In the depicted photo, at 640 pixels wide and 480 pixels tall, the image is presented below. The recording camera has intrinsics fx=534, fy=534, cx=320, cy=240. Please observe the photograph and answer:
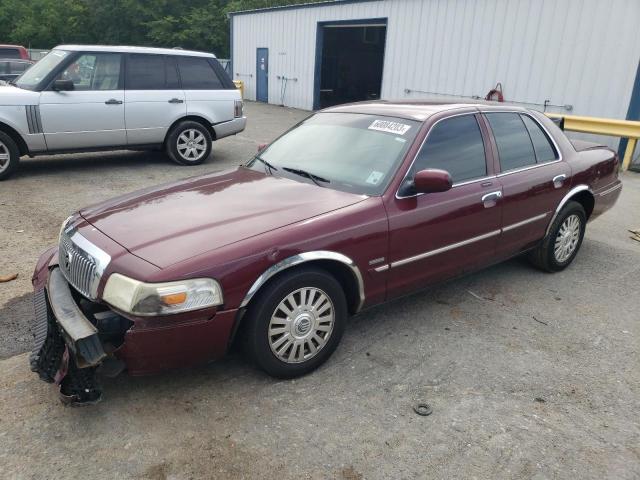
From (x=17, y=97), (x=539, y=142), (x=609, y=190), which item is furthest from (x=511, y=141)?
(x=17, y=97)

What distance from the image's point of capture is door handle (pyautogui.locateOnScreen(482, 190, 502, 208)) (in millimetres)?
4012

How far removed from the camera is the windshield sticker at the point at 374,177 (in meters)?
3.58

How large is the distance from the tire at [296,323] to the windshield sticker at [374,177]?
2.49 feet

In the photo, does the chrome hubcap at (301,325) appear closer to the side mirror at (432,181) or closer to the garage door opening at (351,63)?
the side mirror at (432,181)

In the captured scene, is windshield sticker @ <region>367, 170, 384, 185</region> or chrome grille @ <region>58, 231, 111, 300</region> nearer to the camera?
chrome grille @ <region>58, 231, 111, 300</region>

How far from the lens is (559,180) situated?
4.68 meters

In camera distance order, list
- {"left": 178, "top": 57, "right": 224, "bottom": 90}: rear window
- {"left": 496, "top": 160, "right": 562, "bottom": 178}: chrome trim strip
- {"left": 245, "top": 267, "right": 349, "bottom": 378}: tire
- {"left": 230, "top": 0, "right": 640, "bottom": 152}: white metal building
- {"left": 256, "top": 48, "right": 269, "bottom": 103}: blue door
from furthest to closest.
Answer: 1. {"left": 256, "top": 48, "right": 269, "bottom": 103}: blue door
2. {"left": 230, "top": 0, "right": 640, "bottom": 152}: white metal building
3. {"left": 178, "top": 57, "right": 224, "bottom": 90}: rear window
4. {"left": 496, "top": 160, "right": 562, "bottom": 178}: chrome trim strip
5. {"left": 245, "top": 267, "right": 349, "bottom": 378}: tire

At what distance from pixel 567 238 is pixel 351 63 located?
2005 cm

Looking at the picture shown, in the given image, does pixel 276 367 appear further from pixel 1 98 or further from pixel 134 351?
pixel 1 98

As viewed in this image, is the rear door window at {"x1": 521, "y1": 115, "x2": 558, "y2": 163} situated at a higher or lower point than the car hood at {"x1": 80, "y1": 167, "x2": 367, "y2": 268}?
higher

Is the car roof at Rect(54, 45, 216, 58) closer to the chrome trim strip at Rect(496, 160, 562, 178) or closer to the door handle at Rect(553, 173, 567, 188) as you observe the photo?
the chrome trim strip at Rect(496, 160, 562, 178)

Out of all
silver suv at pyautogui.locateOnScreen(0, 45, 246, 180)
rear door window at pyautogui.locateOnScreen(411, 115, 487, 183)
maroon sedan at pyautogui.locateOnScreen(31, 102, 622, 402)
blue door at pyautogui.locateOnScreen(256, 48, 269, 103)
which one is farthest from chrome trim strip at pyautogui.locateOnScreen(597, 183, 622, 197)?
blue door at pyautogui.locateOnScreen(256, 48, 269, 103)

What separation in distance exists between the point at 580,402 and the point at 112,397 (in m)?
2.69

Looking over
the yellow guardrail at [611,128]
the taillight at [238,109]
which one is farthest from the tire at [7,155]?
the yellow guardrail at [611,128]
